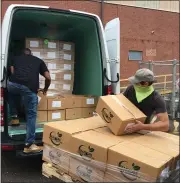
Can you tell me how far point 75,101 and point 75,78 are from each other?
47.6 inches

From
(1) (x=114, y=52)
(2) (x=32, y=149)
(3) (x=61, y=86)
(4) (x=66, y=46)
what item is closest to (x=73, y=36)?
(4) (x=66, y=46)

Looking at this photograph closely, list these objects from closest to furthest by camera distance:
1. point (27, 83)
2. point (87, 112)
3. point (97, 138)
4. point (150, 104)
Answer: point (97, 138)
point (150, 104)
point (27, 83)
point (87, 112)

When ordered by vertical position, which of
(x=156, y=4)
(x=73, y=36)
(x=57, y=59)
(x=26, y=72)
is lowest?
(x=26, y=72)

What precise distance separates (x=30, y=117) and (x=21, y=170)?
2.79 feet

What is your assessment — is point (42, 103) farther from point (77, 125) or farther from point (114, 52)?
point (77, 125)

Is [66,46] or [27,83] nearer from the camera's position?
[27,83]

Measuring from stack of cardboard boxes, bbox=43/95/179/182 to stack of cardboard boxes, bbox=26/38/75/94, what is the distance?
2.66 m

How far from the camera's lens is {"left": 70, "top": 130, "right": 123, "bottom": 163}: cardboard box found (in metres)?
2.50

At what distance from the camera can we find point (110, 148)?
2.46m

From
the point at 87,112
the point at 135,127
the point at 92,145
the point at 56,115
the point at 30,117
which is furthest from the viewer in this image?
the point at 87,112

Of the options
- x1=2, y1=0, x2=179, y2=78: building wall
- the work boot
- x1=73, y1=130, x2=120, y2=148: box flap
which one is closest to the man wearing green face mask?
x1=73, y1=130, x2=120, y2=148: box flap

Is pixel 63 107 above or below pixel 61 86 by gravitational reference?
below

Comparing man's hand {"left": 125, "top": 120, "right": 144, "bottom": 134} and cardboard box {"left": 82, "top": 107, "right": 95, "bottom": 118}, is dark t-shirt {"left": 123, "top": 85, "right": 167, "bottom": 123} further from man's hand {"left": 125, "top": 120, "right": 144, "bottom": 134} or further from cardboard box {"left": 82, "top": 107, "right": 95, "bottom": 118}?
cardboard box {"left": 82, "top": 107, "right": 95, "bottom": 118}

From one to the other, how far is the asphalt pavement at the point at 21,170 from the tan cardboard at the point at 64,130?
3.69ft
